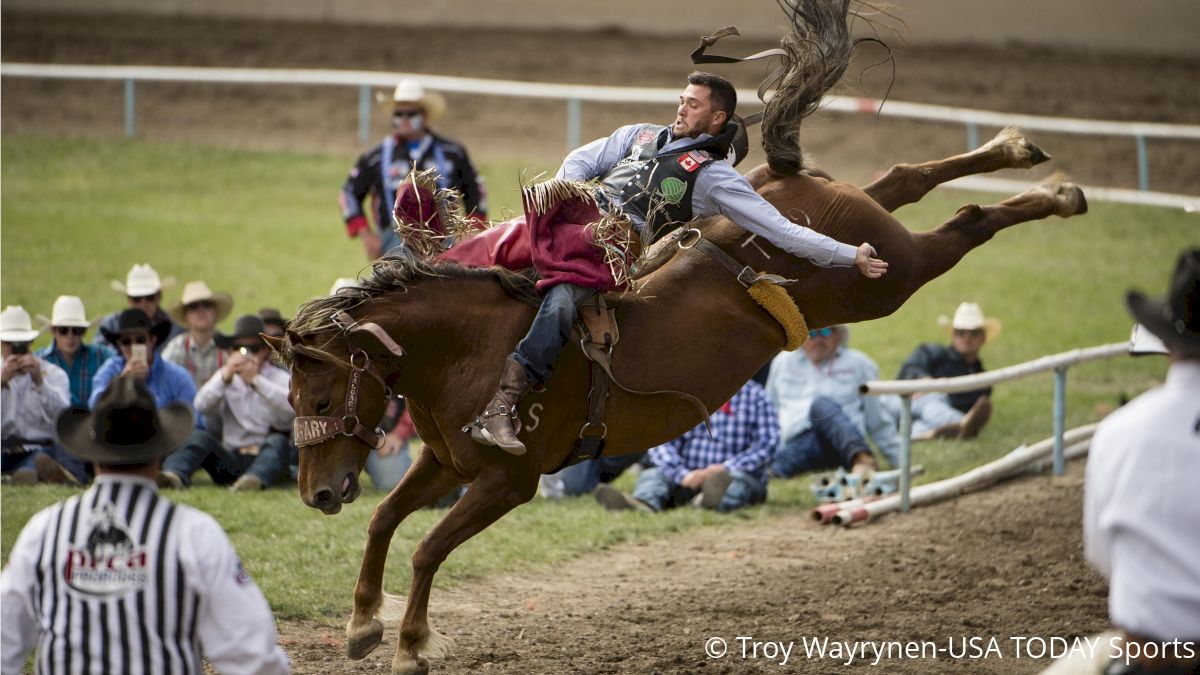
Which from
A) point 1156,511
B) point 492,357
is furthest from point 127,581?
point 1156,511

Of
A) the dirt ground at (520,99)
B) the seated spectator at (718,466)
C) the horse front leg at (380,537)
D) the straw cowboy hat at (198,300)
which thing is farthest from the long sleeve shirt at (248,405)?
the dirt ground at (520,99)

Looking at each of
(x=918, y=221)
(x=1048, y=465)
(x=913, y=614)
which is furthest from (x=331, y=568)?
(x=918, y=221)

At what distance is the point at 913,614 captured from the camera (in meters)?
6.94

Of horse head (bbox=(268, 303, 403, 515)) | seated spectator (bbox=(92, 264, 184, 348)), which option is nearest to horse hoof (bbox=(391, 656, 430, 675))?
horse head (bbox=(268, 303, 403, 515))

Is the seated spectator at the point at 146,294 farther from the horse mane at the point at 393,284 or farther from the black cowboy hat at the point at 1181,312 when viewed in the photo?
the black cowboy hat at the point at 1181,312

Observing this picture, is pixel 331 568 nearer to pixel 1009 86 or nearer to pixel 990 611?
pixel 990 611

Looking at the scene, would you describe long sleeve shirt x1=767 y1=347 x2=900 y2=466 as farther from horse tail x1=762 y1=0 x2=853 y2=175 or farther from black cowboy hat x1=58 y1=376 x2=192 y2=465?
black cowboy hat x1=58 y1=376 x2=192 y2=465

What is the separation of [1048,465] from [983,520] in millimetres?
1224

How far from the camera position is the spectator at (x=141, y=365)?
874cm

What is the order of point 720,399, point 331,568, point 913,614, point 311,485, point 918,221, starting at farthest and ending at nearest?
point 918,221, point 331,568, point 913,614, point 720,399, point 311,485

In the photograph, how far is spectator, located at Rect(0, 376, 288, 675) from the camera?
3.71 meters

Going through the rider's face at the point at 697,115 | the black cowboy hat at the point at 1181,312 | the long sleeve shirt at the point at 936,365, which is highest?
the rider's face at the point at 697,115

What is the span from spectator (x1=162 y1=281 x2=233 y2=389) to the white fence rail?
6.85m

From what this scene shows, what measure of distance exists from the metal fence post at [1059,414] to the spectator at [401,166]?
4.29 m
